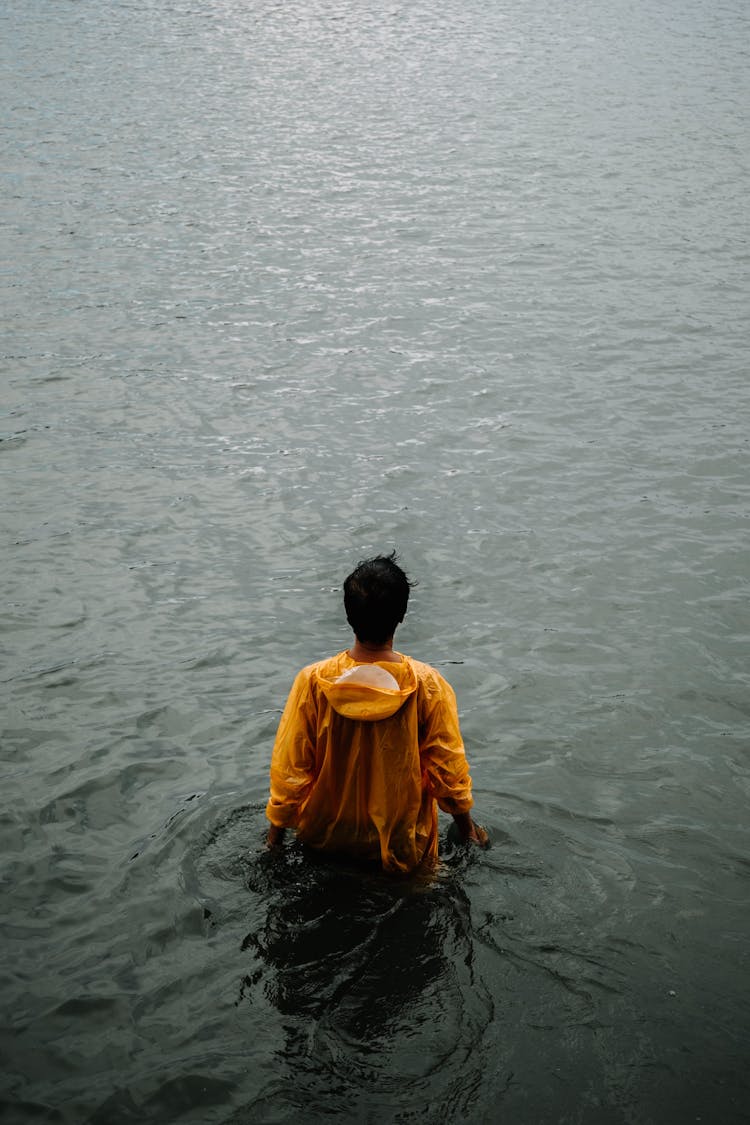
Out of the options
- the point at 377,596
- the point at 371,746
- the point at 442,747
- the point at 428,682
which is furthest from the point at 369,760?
the point at 377,596

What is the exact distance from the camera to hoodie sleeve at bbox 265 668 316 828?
15.0 feet

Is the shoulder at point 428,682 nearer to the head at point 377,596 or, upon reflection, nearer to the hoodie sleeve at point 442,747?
the hoodie sleeve at point 442,747

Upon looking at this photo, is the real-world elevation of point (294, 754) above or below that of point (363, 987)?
above

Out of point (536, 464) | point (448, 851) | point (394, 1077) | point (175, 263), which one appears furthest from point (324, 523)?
point (175, 263)

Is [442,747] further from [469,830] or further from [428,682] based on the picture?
[469,830]

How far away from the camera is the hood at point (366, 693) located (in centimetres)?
445

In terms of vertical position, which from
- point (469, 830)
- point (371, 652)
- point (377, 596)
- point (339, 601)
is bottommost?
point (469, 830)

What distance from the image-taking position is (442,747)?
4641 mm

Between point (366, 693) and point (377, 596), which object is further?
point (366, 693)

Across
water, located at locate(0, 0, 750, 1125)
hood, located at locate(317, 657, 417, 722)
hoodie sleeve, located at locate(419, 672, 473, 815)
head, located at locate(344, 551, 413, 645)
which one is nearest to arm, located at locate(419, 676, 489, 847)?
hoodie sleeve, located at locate(419, 672, 473, 815)

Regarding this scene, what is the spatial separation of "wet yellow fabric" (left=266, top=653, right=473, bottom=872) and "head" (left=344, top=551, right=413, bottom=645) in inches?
6.7

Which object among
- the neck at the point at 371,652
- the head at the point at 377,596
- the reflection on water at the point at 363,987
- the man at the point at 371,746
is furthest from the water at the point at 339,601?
the head at the point at 377,596

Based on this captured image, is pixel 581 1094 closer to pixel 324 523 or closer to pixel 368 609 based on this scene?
pixel 368 609

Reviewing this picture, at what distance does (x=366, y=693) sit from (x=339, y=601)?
351 cm
